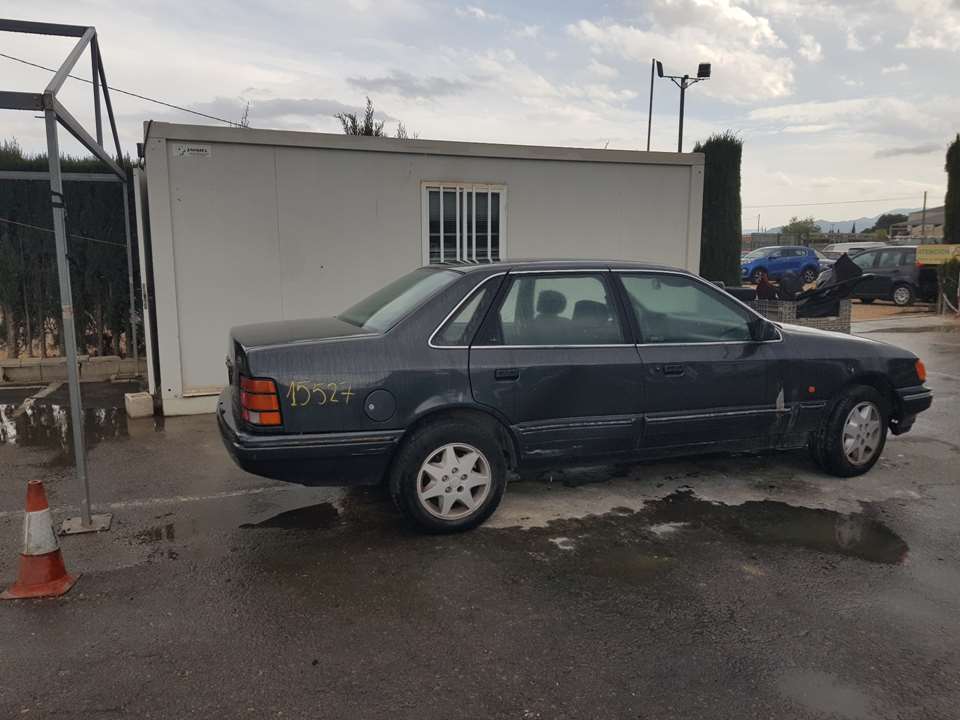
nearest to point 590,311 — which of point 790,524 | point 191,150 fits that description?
point 790,524

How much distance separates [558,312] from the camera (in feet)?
14.5

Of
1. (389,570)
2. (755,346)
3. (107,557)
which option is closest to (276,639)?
(389,570)

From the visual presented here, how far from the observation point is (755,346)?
15.7 ft

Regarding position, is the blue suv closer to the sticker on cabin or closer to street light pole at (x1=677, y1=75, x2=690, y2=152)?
street light pole at (x1=677, y1=75, x2=690, y2=152)

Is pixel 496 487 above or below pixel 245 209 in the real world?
below

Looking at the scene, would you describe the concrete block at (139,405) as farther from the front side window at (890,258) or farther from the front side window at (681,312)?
the front side window at (890,258)

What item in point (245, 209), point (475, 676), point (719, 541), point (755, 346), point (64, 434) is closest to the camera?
point (475, 676)

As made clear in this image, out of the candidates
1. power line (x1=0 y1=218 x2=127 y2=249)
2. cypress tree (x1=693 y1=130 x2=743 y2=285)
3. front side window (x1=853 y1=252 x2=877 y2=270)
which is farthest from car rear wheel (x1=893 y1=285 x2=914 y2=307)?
power line (x1=0 y1=218 x2=127 y2=249)

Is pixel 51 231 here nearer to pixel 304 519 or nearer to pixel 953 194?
pixel 304 519

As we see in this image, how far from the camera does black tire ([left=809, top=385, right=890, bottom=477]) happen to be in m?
5.05

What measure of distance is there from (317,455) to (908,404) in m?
4.27

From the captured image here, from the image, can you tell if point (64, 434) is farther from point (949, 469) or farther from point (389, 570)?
point (949, 469)

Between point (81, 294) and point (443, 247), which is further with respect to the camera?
point (81, 294)

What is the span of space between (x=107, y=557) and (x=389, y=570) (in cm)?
159
